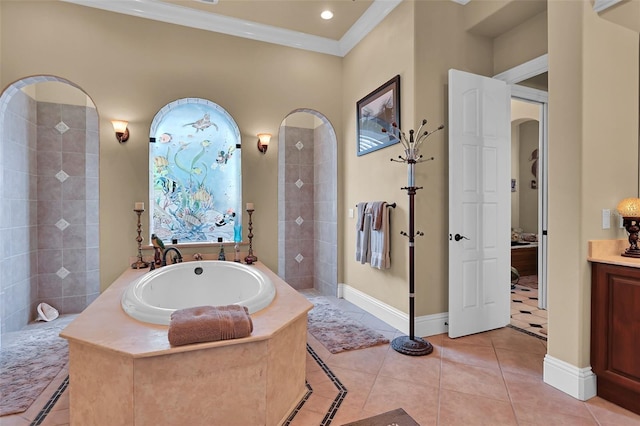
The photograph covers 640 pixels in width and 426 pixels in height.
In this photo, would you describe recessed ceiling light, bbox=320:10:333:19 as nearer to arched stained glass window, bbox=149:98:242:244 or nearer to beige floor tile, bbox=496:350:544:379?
arched stained glass window, bbox=149:98:242:244

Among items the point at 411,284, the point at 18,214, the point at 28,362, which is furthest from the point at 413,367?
the point at 18,214

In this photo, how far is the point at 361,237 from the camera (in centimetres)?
358

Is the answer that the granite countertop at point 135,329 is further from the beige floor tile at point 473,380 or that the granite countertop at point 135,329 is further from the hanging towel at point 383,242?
the hanging towel at point 383,242

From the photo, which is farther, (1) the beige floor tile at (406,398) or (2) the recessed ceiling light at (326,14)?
(2) the recessed ceiling light at (326,14)

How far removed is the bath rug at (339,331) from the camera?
9.19 ft

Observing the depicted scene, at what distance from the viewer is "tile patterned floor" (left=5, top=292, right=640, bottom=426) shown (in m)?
1.84

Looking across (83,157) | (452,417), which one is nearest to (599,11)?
(452,417)

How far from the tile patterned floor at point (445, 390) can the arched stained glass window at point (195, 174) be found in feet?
5.50

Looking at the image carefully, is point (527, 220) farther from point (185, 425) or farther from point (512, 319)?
point (185, 425)

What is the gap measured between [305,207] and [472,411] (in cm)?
327

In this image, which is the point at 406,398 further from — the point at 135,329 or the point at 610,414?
the point at 135,329

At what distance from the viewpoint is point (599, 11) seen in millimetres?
2037

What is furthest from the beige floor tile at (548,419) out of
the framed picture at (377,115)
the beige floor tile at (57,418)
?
the beige floor tile at (57,418)

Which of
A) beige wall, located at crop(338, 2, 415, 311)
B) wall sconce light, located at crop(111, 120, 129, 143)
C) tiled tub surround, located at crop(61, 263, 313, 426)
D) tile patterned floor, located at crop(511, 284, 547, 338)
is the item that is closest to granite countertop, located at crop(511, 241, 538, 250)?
tile patterned floor, located at crop(511, 284, 547, 338)
